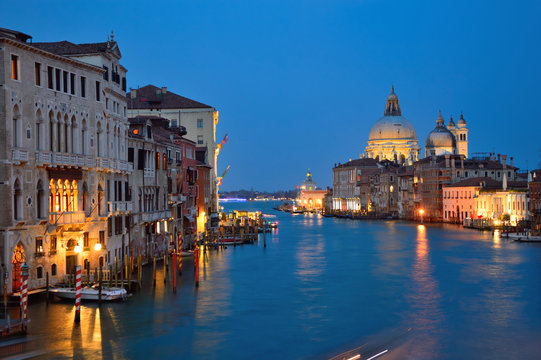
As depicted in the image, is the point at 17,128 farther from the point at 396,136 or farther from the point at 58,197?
the point at 396,136

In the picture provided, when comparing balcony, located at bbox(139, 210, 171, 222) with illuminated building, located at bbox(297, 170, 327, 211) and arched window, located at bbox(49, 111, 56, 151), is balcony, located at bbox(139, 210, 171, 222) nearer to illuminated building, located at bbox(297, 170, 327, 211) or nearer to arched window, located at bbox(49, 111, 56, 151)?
arched window, located at bbox(49, 111, 56, 151)

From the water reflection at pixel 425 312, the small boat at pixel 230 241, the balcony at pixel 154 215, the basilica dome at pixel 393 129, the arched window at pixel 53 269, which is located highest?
the basilica dome at pixel 393 129

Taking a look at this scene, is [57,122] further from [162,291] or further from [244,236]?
[244,236]

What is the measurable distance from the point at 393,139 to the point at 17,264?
11635cm

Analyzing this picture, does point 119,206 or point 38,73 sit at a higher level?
point 38,73

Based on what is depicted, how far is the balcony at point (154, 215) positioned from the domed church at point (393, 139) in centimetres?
9828

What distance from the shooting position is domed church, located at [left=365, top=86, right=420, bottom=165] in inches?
5167

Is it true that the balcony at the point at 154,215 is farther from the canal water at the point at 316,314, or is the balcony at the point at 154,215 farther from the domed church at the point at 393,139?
the domed church at the point at 393,139

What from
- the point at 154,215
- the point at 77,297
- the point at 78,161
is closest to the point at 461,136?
the point at 154,215

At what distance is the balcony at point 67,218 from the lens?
2133cm

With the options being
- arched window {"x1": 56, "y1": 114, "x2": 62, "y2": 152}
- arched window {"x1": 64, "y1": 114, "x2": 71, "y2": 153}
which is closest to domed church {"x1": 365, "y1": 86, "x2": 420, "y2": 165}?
arched window {"x1": 64, "y1": 114, "x2": 71, "y2": 153}

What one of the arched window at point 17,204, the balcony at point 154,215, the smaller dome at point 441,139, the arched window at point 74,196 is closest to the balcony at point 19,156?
the arched window at point 17,204

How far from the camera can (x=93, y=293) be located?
69.6ft

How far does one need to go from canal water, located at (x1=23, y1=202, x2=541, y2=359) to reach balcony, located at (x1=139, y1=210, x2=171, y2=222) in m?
2.28
